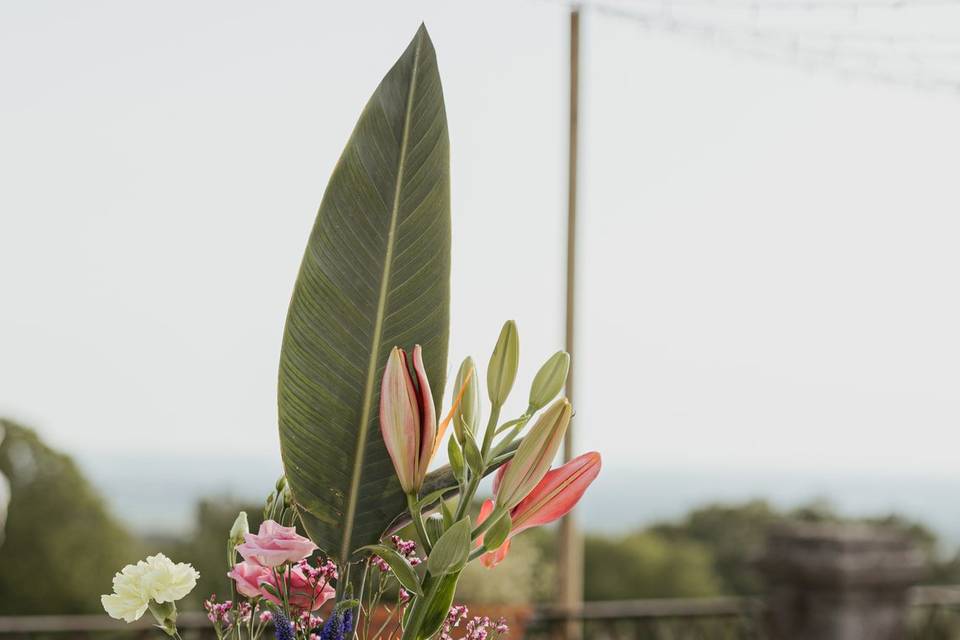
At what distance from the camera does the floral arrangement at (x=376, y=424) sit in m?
0.57

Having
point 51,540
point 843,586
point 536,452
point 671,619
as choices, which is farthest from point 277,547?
point 51,540

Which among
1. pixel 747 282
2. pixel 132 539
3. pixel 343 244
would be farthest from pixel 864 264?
pixel 343 244

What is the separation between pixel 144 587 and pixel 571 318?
268 centimetres

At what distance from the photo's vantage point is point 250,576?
23.1 inches

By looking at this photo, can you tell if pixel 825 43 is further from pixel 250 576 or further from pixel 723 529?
pixel 723 529

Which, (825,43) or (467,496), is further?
(825,43)

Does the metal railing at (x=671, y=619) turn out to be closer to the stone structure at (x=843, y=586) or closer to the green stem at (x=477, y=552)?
the stone structure at (x=843, y=586)

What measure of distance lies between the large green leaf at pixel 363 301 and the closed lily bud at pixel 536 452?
0.10 meters

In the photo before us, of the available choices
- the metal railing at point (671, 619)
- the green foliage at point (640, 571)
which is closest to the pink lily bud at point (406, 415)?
the metal railing at point (671, 619)

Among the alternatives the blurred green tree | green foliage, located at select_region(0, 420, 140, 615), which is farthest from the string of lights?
green foliage, located at select_region(0, 420, 140, 615)

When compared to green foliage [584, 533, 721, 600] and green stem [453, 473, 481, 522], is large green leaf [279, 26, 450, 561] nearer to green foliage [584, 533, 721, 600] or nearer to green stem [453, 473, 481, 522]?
green stem [453, 473, 481, 522]

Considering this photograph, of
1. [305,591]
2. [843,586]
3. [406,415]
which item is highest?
[406,415]

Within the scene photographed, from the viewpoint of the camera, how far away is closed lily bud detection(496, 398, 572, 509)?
0.55 meters

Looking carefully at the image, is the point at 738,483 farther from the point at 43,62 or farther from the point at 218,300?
the point at 43,62
